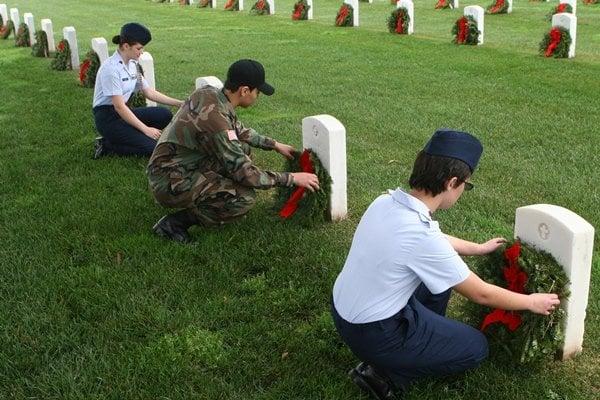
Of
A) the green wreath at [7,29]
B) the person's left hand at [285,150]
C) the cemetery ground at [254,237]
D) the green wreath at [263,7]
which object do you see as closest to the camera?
the cemetery ground at [254,237]

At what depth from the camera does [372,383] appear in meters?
3.11

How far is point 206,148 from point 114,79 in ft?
7.72

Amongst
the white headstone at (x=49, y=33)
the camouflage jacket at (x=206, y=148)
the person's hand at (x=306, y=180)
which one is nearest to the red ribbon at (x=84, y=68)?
the white headstone at (x=49, y=33)

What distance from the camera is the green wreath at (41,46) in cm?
1442

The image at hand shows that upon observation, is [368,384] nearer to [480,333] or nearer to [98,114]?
[480,333]

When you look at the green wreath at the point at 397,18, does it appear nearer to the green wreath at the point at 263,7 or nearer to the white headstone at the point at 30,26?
the green wreath at the point at 263,7

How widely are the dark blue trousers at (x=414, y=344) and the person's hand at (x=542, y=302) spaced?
12.2 inches

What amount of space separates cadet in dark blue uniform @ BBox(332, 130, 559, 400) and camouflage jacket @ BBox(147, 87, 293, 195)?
1.73 meters

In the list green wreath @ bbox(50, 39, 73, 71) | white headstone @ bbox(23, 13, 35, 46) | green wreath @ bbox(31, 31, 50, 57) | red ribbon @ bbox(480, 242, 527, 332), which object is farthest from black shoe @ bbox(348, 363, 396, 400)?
white headstone @ bbox(23, 13, 35, 46)

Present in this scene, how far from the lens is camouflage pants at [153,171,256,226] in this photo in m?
4.84

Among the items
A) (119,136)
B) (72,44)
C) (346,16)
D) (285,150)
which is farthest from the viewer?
(346,16)

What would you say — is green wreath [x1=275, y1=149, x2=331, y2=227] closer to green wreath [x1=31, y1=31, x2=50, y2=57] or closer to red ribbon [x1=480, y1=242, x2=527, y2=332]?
red ribbon [x1=480, y1=242, x2=527, y2=332]

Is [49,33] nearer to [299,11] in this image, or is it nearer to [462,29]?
[299,11]

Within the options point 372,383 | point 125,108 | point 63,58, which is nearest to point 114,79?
point 125,108
